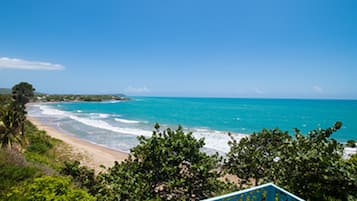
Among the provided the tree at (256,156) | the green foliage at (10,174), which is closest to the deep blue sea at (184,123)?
the tree at (256,156)

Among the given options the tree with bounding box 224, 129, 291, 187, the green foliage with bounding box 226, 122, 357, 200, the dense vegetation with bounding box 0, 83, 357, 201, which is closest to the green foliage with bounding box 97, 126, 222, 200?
the dense vegetation with bounding box 0, 83, 357, 201

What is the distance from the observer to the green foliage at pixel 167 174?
5.45 meters

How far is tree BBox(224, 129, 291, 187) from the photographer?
6250 millimetres

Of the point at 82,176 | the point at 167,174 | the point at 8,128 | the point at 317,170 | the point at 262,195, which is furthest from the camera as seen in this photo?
the point at 8,128

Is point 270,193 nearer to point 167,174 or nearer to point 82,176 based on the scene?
point 167,174

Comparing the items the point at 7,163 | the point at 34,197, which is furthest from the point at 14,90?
the point at 34,197

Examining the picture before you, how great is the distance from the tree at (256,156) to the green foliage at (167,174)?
3.12ft

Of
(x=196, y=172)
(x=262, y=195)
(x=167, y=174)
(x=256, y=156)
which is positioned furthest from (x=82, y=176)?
(x=262, y=195)

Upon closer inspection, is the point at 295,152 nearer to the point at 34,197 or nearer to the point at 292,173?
the point at 292,173

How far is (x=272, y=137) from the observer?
6.66m

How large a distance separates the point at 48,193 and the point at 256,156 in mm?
5538

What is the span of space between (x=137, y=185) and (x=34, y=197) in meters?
2.23

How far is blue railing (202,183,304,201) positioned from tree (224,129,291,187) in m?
2.70

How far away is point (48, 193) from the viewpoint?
4348mm
